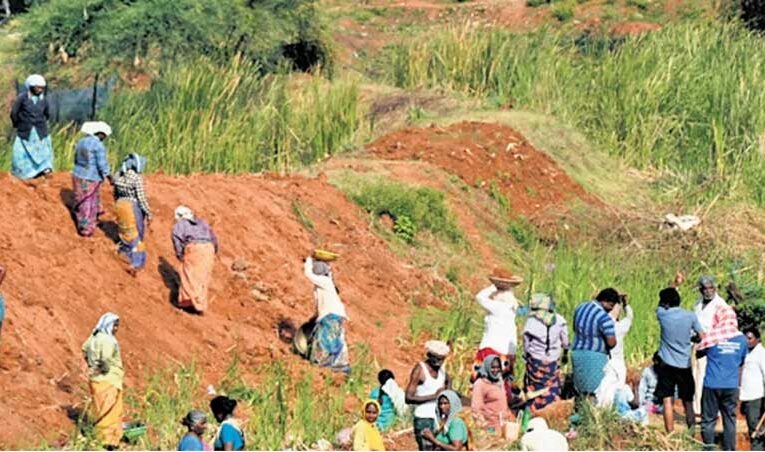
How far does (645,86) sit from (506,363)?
13200 millimetres

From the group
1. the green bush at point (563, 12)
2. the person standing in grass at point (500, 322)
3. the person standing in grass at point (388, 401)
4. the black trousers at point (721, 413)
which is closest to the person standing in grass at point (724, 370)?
the black trousers at point (721, 413)

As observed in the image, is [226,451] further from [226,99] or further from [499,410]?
[226,99]

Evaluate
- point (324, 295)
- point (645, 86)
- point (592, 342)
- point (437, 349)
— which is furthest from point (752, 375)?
point (645, 86)

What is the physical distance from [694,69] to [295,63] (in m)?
8.40

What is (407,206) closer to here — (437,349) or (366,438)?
(437,349)

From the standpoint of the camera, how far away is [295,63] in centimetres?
3119

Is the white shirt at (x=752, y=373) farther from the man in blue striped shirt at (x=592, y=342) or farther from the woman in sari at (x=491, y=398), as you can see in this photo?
the woman in sari at (x=491, y=398)

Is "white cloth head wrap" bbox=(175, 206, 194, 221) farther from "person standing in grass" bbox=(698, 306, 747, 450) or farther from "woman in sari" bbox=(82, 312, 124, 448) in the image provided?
"person standing in grass" bbox=(698, 306, 747, 450)

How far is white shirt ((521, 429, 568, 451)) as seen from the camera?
388 inches

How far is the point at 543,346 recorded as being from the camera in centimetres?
1209

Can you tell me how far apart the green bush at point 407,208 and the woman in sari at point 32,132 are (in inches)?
193

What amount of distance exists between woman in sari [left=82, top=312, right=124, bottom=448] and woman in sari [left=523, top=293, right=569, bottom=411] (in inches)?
120

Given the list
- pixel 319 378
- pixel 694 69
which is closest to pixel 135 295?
pixel 319 378

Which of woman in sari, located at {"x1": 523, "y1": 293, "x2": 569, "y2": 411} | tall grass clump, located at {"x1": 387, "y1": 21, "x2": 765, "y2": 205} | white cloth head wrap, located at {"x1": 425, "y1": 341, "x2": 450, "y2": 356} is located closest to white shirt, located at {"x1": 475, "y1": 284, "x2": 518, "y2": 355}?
woman in sari, located at {"x1": 523, "y1": 293, "x2": 569, "y2": 411}
